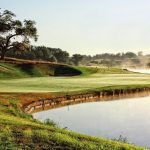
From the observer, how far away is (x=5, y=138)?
59.8ft

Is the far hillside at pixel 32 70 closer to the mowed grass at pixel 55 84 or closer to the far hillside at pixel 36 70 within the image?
the far hillside at pixel 36 70

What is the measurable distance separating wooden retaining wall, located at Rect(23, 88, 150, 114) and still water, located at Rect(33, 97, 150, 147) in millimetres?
1671

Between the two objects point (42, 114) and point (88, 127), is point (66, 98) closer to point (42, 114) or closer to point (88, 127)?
point (42, 114)

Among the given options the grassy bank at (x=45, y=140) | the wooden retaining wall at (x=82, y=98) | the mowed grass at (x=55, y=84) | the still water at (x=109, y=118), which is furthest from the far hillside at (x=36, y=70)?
the grassy bank at (x=45, y=140)

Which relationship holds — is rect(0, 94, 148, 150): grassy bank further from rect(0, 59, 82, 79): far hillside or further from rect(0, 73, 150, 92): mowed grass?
rect(0, 59, 82, 79): far hillside

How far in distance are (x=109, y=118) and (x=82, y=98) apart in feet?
44.1

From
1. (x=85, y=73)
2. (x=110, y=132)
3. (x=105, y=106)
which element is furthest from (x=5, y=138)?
(x=85, y=73)

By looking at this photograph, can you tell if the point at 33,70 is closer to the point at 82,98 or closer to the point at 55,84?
the point at 55,84

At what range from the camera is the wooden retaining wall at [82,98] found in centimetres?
4191

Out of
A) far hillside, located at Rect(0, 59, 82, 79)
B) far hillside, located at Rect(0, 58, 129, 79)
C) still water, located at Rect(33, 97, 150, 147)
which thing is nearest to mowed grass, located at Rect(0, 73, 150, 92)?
still water, located at Rect(33, 97, 150, 147)

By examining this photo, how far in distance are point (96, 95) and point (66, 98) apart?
5647 millimetres

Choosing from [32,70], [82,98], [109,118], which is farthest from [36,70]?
[109,118]

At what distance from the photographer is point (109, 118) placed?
1387 inches

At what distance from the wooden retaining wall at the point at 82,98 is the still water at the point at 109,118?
1.67 m
